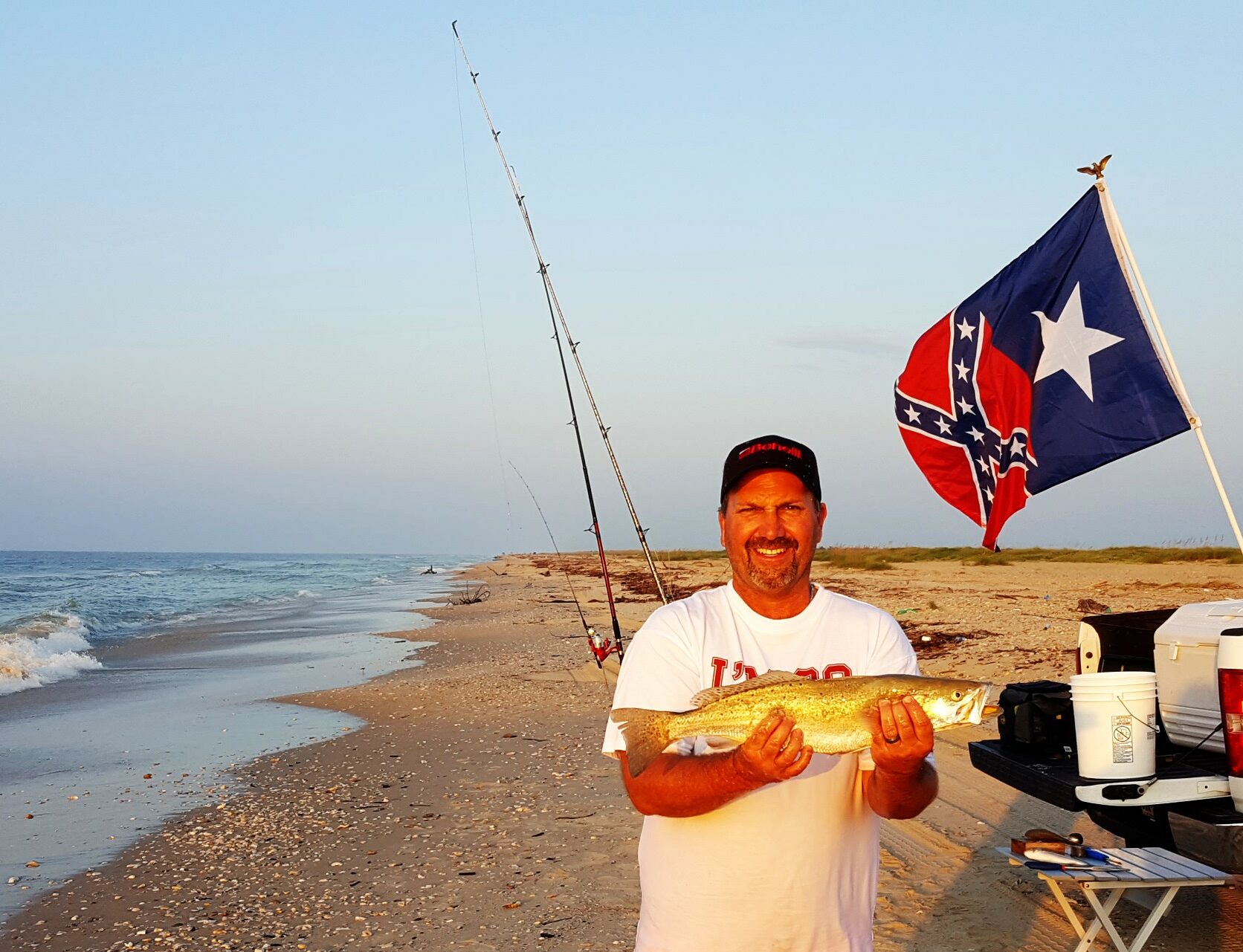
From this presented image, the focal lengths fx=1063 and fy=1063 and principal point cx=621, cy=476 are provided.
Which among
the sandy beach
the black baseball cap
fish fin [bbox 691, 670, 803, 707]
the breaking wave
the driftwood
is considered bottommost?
the sandy beach

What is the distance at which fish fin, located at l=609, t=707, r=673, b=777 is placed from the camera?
2.73 meters

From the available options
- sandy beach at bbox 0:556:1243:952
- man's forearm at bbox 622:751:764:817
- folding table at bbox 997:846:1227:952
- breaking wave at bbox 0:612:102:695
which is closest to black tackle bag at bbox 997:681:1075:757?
folding table at bbox 997:846:1227:952

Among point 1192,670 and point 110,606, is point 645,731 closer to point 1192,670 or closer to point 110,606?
point 1192,670

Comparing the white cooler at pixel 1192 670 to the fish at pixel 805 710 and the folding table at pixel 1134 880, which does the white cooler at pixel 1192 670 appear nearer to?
the folding table at pixel 1134 880

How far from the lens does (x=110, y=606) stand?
123 ft

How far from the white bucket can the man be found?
1.79 m

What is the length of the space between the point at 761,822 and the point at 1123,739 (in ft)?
7.57

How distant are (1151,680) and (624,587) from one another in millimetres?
33206

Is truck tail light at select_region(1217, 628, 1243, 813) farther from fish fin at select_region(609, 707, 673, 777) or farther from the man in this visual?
fish fin at select_region(609, 707, 673, 777)

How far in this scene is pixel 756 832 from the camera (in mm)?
2643

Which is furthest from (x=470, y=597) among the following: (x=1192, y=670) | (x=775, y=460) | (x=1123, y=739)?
(x=775, y=460)

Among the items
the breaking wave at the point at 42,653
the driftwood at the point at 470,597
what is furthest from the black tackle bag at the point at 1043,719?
the driftwood at the point at 470,597

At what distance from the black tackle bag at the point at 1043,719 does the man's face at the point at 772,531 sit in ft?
8.98

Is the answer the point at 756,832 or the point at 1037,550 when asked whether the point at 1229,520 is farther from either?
the point at 1037,550
